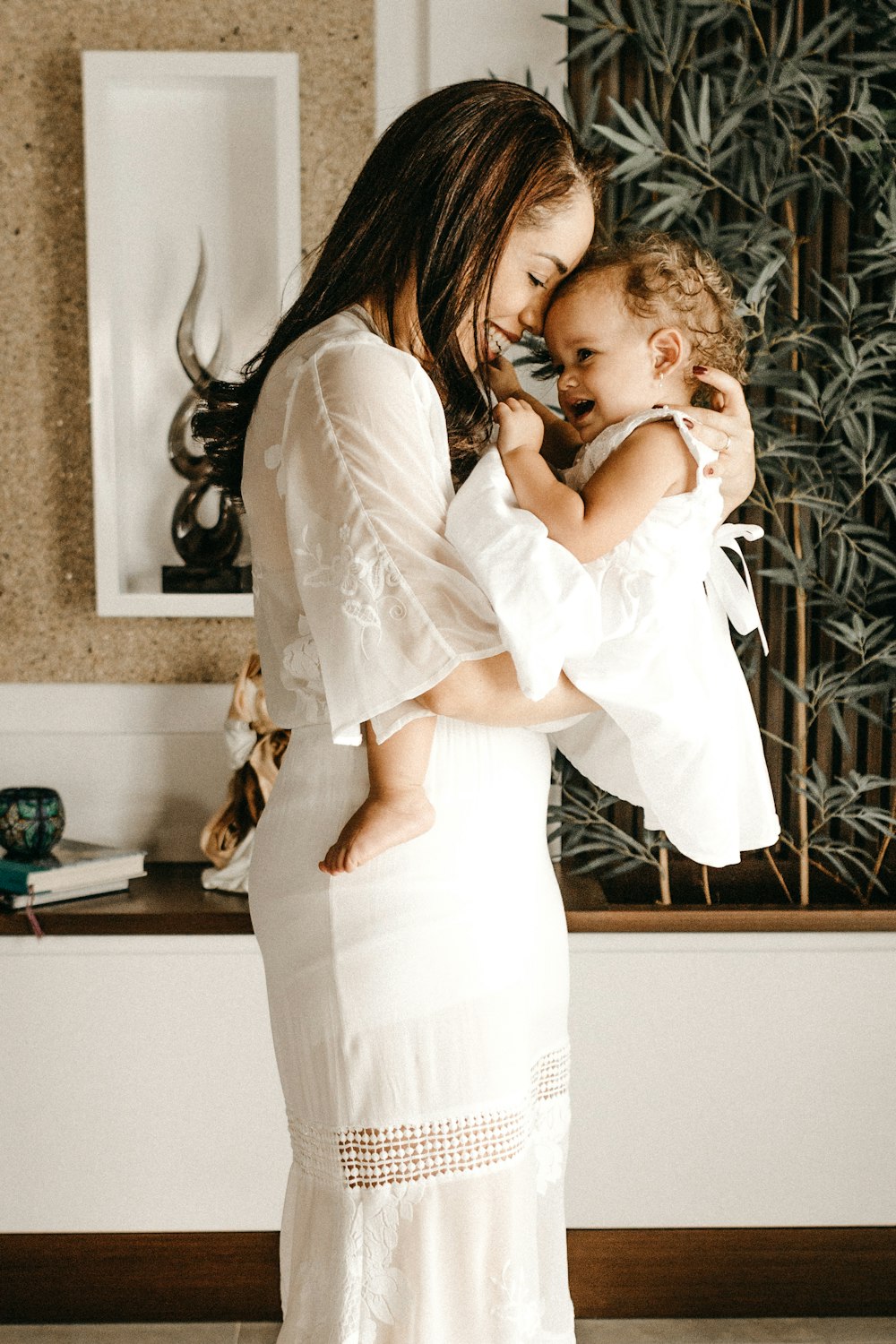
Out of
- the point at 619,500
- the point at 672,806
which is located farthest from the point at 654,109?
the point at 672,806

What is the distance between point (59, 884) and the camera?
2238 mm

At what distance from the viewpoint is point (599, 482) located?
1252 mm

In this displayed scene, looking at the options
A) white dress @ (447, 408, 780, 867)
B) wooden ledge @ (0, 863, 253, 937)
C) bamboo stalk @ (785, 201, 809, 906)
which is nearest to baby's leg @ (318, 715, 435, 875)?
white dress @ (447, 408, 780, 867)

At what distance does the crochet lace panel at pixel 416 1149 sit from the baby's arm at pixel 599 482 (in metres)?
0.58

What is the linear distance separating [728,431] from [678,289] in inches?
7.1

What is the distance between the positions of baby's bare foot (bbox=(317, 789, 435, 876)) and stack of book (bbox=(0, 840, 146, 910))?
1238 mm

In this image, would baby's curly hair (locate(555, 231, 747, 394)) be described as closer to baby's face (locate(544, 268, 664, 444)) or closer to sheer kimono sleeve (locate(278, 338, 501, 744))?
baby's face (locate(544, 268, 664, 444))

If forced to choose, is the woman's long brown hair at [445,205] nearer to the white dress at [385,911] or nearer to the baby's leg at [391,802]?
the white dress at [385,911]

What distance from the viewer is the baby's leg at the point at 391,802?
1.14 m

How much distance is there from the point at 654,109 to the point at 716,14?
19 cm

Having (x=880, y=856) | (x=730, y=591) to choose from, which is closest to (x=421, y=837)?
(x=730, y=591)

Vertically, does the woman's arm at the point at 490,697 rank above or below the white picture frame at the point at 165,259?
below

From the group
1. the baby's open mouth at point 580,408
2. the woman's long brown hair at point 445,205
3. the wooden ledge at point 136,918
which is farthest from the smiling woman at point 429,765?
the wooden ledge at point 136,918

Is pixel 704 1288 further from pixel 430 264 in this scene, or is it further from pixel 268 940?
pixel 430 264
